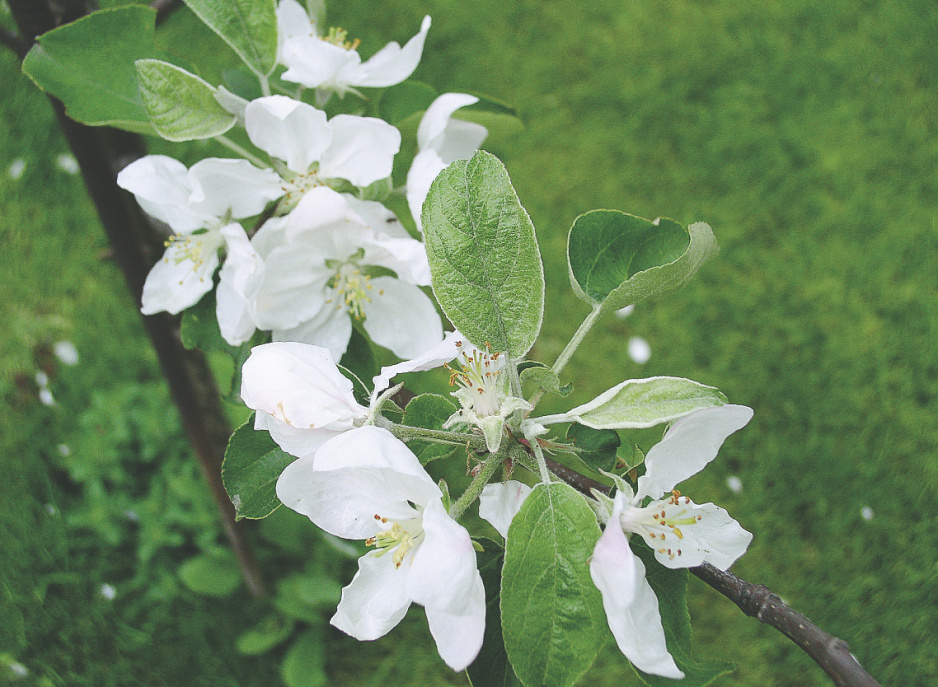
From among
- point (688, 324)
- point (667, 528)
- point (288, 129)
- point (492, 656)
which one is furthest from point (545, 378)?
point (688, 324)

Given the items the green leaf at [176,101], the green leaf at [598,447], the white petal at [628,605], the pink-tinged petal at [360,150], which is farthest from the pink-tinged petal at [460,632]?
the green leaf at [176,101]

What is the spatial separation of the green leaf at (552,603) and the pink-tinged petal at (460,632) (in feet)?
0.08

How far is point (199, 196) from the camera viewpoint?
2.80ft

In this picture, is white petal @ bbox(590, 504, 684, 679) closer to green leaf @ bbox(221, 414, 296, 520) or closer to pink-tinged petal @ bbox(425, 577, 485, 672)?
pink-tinged petal @ bbox(425, 577, 485, 672)

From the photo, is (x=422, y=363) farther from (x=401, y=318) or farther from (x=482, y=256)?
(x=401, y=318)

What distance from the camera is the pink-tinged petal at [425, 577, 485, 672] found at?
63 centimetres

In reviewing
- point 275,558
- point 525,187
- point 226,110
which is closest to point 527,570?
point 226,110

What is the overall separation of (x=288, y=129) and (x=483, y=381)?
0.35 metres

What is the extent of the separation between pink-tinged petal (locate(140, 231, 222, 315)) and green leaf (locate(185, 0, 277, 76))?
0.73 ft

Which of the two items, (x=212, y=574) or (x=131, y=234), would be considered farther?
(x=212, y=574)

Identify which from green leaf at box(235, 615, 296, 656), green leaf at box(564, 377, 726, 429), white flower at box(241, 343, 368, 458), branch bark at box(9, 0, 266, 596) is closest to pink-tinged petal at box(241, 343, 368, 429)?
white flower at box(241, 343, 368, 458)

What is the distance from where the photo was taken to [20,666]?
6.95 ft

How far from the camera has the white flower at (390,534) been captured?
0.60 m

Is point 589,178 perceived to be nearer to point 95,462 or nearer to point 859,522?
point 859,522
